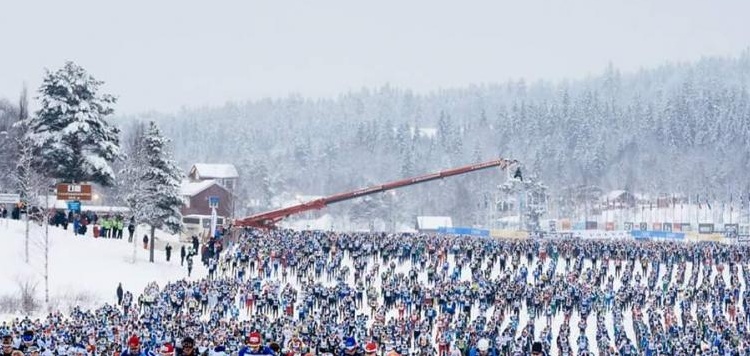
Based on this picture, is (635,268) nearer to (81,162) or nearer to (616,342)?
(616,342)

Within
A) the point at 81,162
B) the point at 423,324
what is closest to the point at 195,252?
the point at 81,162

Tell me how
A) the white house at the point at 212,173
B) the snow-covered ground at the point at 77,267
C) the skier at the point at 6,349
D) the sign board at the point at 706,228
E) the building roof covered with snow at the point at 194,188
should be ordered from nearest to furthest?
1. the skier at the point at 6,349
2. the snow-covered ground at the point at 77,267
3. the sign board at the point at 706,228
4. the building roof covered with snow at the point at 194,188
5. the white house at the point at 212,173

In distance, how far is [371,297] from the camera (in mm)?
46625

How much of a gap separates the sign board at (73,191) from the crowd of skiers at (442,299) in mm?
7020

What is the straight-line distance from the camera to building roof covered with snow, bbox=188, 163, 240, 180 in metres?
122

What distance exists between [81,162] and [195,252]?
25.7 ft

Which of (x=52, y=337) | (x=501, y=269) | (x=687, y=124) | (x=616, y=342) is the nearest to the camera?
(x=52, y=337)

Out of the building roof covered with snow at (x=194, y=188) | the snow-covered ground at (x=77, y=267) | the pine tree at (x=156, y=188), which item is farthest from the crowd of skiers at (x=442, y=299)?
the building roof covered with snow at (x=194, y=188)

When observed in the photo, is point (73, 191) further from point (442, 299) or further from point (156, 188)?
point (442, 299)

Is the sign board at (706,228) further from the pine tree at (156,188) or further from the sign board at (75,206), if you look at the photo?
the sign board at (75,206)

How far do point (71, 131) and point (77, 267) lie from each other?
31.0 ft

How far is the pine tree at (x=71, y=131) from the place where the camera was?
186ft

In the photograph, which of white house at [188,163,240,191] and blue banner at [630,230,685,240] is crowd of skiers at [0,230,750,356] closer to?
blue banner at [630,230,685,240]

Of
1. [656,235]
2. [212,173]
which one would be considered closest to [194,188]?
[212,173]
